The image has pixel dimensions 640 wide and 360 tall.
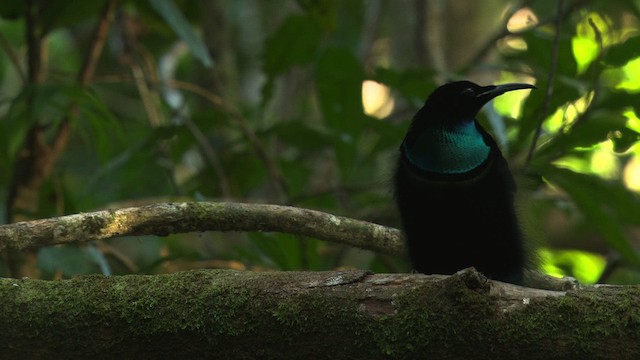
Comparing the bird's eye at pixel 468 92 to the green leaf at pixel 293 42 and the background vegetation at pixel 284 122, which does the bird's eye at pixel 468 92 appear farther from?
the green leaf at pixel 293 42

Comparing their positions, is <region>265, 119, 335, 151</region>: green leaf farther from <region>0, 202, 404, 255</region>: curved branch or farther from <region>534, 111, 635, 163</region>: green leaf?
<region>0, 202, 404, 255</region>: curved branch

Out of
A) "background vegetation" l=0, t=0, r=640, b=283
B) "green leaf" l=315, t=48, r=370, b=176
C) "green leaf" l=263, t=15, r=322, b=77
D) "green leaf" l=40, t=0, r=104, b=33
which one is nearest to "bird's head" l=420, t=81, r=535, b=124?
"background vegetation" l=0, t=0, r=640, b=283

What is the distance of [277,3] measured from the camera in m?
6.58

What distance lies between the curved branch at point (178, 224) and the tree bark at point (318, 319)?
12cm

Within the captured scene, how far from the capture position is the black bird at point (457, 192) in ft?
9.14

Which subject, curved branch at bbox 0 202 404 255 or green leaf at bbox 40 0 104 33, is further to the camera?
green leaf at bbox 40 0 104 33

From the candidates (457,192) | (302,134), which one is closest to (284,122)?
(302,134)

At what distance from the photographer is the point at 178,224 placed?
224 centimetres

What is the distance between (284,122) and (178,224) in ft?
6.94

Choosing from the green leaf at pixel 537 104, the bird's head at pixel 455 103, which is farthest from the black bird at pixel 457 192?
the green leaf at pixel 537 104

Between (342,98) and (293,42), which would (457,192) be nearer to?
(342,98)

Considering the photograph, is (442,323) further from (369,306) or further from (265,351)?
(265,351)

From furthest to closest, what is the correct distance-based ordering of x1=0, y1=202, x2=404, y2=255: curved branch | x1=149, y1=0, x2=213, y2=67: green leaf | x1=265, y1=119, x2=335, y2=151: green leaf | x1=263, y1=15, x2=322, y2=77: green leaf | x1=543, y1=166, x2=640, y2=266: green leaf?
1. x1=263, y1=15, x2=322, y2=77: green leaf
2. x1=265, y1=119, x2=335, y2=151: green leaf
3. x1=149, y1=0, x2=213, y2=67: green leaf
4. x1=543, y1=166, x2=640, y2=266: green leaf
5. x1=0, y1=202, x2=404, y2=255: curved branch

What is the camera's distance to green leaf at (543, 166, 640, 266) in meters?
3.64
